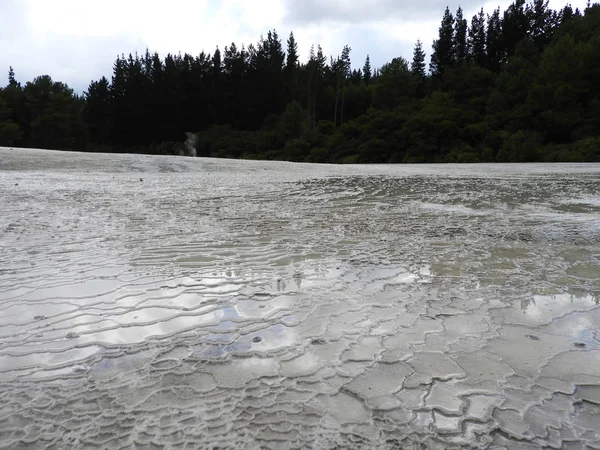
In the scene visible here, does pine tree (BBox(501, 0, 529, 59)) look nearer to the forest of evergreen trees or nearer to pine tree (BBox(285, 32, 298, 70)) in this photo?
Result: the forest of evergreen trees

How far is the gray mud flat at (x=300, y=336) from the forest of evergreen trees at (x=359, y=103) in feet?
90.5

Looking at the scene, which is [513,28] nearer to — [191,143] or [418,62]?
[418,62]

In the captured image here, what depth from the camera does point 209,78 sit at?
2275 inches

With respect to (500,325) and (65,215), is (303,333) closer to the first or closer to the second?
(500,325)

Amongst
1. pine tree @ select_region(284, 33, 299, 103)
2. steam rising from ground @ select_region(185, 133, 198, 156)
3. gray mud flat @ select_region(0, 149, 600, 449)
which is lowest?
gray mud flat @ select_region(0, 149, 600, 449)

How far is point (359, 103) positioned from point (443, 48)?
12.1 meters

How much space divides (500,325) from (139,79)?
209 ft

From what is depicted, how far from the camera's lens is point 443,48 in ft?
175

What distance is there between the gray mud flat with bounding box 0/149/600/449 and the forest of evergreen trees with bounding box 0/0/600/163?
27.6 metres

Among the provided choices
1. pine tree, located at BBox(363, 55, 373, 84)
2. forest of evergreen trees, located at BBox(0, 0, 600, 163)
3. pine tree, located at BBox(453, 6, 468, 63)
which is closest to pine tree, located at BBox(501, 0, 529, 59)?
forest of evergreen trees, located at BBox(0, 0, 600, 163)

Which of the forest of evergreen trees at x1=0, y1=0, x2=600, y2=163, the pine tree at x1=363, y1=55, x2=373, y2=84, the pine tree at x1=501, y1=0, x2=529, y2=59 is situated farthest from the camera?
the pine tree at x1=363, y1=55, x2=373, y2=84

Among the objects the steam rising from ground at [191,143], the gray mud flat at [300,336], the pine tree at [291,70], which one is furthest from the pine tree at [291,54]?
the gray mud flat at [300,336]

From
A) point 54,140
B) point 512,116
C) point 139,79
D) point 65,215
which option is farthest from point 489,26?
point 65,215

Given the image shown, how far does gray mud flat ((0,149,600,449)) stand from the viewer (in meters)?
1.31
